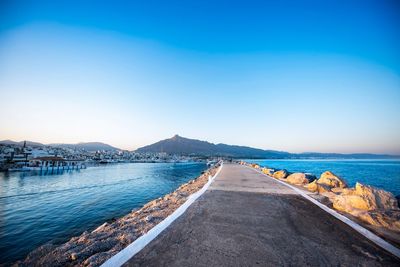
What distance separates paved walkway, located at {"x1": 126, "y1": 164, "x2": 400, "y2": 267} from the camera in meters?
2.54

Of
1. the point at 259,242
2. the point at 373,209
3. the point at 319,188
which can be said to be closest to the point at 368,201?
the point at 373,209

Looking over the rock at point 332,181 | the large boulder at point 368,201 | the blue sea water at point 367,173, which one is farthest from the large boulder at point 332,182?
the blue sea water at point 367,173

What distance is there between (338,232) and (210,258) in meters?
3.22

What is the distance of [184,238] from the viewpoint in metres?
3.20

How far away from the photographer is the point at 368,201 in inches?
196

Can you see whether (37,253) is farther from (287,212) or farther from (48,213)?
(48,213)

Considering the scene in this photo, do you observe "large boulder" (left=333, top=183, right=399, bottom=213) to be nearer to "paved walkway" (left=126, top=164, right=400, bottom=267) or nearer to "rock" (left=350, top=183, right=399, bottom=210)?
"rock" (left=350, top=183, right=399, bottom=210)

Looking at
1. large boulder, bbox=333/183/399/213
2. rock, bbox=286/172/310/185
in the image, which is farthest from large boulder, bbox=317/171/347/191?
large boulder, bbox=333/183/399/213

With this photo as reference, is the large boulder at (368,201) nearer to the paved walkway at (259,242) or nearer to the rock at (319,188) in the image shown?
the paved walkway at (259,242)

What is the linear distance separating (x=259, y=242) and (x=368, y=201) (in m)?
4.52

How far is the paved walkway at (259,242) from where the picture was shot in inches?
100

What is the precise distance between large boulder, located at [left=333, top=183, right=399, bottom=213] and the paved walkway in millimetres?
1153

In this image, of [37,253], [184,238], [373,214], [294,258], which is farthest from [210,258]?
[37,253]

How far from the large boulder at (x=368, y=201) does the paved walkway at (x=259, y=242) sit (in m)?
1.15
